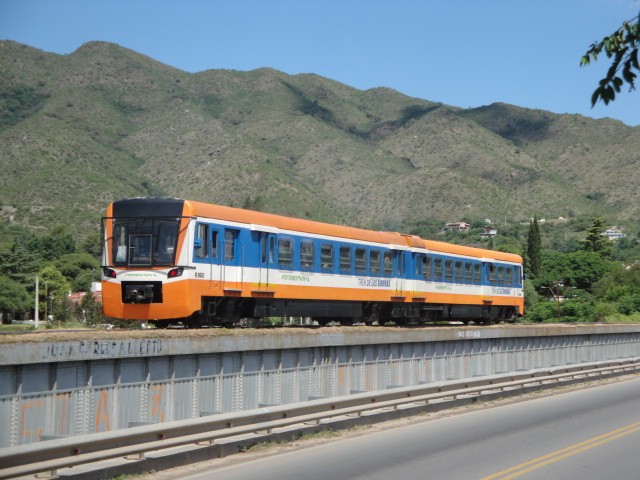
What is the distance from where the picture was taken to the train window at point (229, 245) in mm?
25047

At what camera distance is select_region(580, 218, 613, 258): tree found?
18525 cm

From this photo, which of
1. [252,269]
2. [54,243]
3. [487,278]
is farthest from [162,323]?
[54,243]

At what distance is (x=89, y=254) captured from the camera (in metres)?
159

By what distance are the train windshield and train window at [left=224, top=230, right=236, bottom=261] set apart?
1766 mm

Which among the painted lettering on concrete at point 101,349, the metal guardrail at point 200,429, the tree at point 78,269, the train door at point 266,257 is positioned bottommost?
the metal guardrail at point 200,429

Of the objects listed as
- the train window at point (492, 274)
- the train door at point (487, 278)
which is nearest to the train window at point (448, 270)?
the train door at point (487, 278)

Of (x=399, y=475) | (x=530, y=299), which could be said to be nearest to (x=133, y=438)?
(x=399, y=475)

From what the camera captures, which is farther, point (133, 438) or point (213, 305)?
point (213, 305)

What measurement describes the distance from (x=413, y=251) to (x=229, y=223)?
41.2 feet

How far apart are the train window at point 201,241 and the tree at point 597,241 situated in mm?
168288

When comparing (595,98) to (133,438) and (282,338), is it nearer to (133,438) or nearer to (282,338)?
(133,438)

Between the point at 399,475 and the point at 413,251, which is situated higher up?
→ the point at 413,251

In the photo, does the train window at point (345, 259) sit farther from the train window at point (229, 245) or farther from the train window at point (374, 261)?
the train window at point (229, 245)

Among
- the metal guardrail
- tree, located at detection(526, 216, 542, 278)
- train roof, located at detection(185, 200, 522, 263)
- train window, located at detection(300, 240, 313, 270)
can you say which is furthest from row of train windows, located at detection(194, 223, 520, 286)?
tree, located at detection(526, 216, 542, 278)
